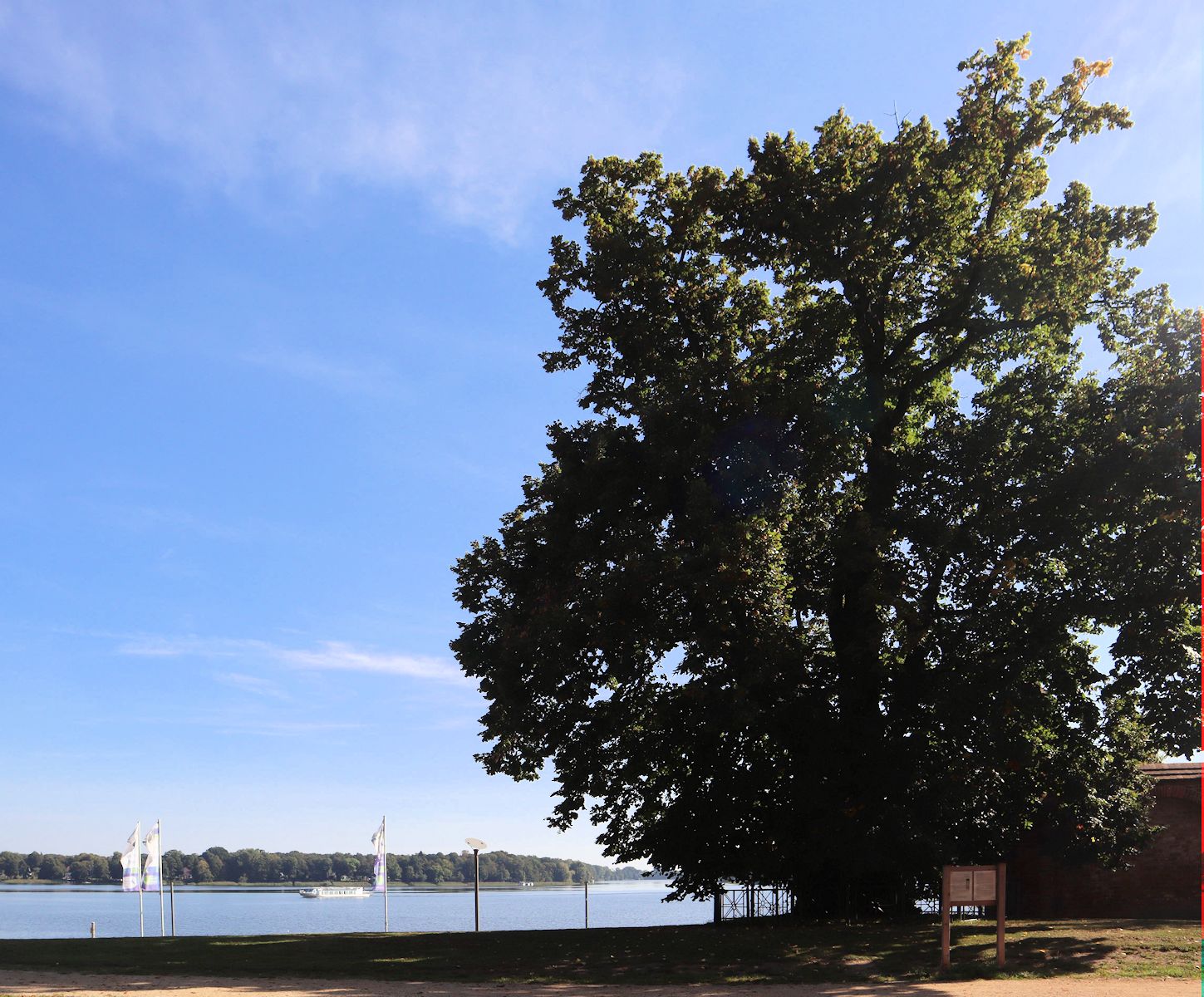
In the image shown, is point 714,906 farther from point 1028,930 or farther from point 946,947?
point 946,947

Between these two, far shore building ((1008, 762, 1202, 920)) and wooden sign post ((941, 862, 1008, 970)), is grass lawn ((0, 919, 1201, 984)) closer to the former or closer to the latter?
wooden sign post ((941, 862, 1008, 970))

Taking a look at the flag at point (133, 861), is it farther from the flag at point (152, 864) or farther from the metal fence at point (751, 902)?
the metal fence at point (751, 902)

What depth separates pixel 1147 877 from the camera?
94.3ft

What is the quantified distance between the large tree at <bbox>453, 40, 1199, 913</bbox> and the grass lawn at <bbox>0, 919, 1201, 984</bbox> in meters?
2.39

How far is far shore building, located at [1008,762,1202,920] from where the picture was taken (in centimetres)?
2833

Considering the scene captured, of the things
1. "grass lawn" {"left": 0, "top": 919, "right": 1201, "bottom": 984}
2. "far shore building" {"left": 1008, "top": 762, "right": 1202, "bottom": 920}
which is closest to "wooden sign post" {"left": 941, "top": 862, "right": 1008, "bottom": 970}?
"grass lawn" {"left": 0, "top": 919, "right": 1201, "bottom": 984}

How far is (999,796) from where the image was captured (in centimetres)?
2259

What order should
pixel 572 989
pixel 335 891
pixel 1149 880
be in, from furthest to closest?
pixel 335 891
pixel 1149 880
pixel 572 989

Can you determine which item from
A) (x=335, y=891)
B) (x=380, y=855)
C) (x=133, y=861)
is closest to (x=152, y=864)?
(x=133, y=861)

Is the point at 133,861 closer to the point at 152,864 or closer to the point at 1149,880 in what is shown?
the point at 152,864

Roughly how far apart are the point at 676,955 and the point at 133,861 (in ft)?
149

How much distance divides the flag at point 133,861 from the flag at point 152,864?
32 cm

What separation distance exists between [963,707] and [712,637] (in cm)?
484

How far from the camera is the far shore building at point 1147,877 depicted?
92.9ft
